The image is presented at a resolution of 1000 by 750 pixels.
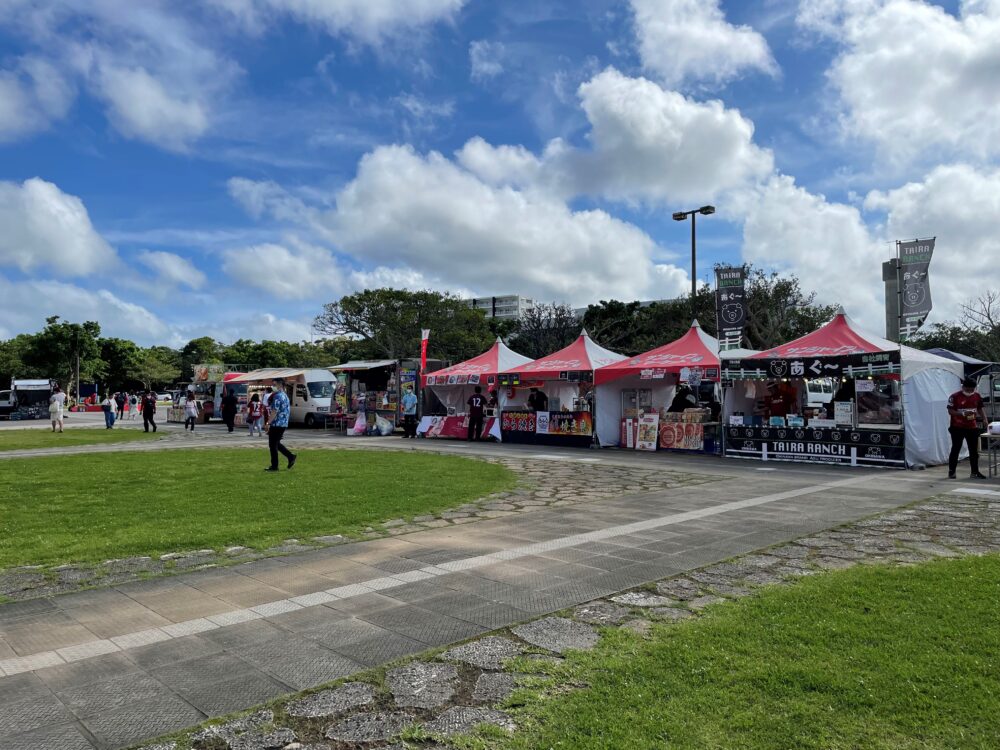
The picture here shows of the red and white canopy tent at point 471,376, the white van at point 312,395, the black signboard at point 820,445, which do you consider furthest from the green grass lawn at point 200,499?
the white van at point 312,395

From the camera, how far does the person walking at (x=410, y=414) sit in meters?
23.4

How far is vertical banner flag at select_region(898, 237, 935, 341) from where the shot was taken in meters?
15.2

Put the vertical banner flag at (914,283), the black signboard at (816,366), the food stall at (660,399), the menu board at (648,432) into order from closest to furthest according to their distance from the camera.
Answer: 1. the black signboard at (816,366)
2. the vertical banner flag at (914,283)
3. the food stall at (660,399)
4. the menu board at (648,432)

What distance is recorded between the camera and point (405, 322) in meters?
43.6

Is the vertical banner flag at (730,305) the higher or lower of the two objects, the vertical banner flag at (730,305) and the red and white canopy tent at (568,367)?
the higher

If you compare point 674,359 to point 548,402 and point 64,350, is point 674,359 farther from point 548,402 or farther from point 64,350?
point 64,350

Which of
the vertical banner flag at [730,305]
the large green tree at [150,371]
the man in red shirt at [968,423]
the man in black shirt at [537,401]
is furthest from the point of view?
the large green tree at [150,371]

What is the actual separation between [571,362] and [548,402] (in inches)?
122

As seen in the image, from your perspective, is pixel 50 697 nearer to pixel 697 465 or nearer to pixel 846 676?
pixel 846 676

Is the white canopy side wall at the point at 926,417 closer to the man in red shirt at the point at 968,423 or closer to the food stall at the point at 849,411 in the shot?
the food stall at the point at 849,411

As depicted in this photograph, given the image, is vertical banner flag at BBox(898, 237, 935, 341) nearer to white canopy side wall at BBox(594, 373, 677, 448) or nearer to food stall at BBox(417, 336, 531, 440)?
white canopy side wall at BBox(594, 373, 677, 448)

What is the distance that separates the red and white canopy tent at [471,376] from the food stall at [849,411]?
24.7 feet

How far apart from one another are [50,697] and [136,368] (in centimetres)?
6875

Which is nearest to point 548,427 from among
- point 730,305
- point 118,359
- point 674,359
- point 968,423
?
point 674,359
